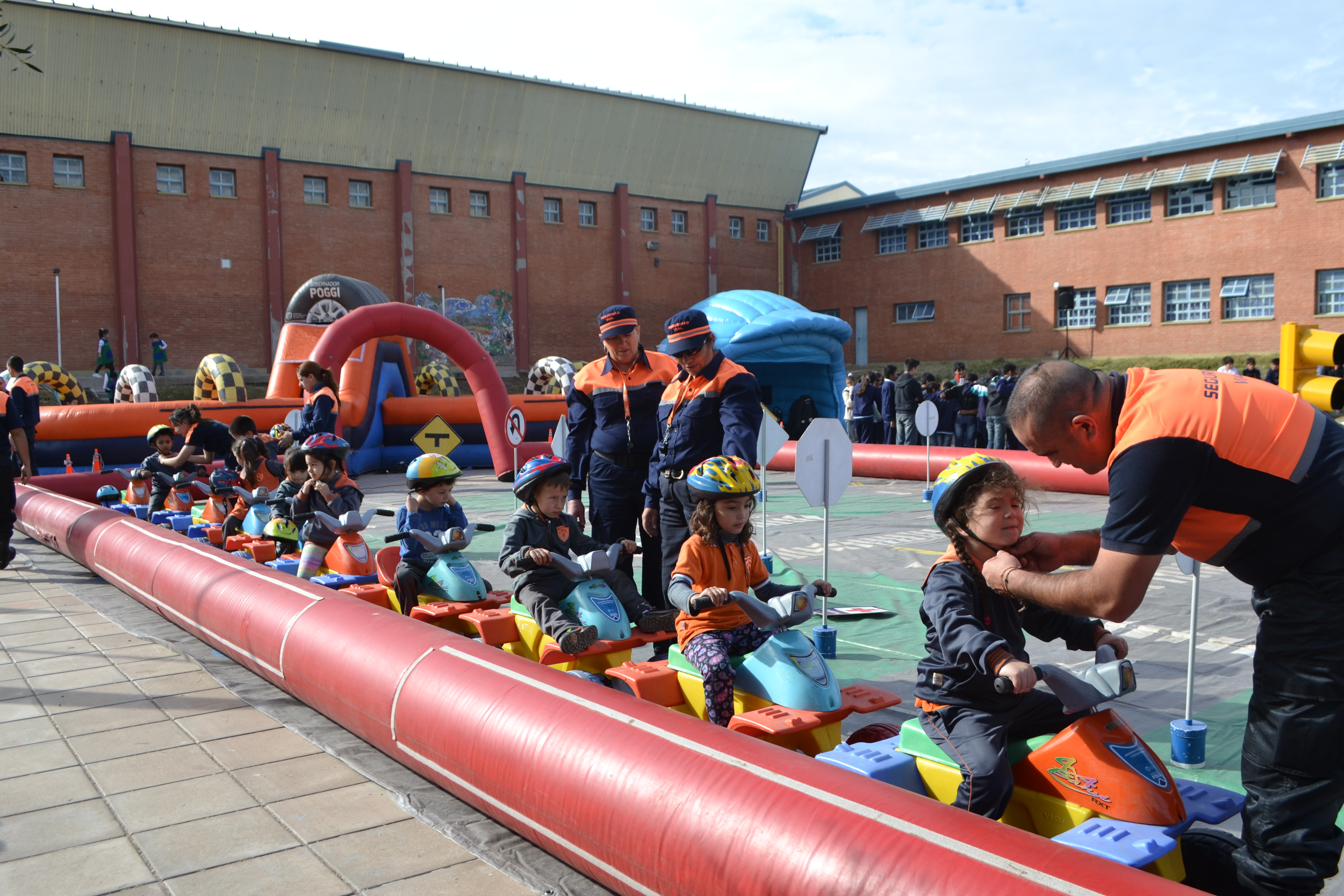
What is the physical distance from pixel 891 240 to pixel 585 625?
3840 cm

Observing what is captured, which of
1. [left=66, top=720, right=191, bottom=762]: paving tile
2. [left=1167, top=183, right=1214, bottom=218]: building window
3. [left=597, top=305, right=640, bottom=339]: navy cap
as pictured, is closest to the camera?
[left=66, top=720, right=191, bottom=762]: paving tile

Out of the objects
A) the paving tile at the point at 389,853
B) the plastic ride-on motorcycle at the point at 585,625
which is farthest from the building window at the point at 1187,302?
the paving tile at the point at 389,853

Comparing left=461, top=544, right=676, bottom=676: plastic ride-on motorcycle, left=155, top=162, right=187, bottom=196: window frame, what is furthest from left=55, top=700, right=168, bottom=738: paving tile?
left=155, top=162, right=187, bottom=196: window frame

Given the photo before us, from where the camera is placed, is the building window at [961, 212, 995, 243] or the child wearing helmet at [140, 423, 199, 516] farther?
the building window at [961, 212, 995, 243]

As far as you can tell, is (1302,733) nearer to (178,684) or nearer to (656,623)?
(656,623)

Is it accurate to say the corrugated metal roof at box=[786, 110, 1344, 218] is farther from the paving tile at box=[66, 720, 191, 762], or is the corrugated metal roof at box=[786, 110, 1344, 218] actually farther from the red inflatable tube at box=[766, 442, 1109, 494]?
the paving tile at box=[66, 720, 191, 762]

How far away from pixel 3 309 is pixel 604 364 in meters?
29.8

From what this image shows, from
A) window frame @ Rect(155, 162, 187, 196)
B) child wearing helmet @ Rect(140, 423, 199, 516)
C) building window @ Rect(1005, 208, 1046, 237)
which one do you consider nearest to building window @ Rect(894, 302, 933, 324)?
building window @ Rect(1005, 208, 1046, 237)

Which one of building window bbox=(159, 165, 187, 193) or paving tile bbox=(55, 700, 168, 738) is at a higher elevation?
building window bbox=(159, 165, 187, 193)

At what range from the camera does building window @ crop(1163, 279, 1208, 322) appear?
3244 centimetres

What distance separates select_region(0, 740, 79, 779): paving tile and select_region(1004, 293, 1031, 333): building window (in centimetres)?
3659

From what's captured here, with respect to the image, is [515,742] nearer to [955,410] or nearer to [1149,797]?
[1149,797]

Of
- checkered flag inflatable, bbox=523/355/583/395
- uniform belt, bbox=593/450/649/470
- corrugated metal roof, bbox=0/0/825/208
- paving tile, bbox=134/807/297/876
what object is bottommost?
paving tile, bbox=134/807/297/876

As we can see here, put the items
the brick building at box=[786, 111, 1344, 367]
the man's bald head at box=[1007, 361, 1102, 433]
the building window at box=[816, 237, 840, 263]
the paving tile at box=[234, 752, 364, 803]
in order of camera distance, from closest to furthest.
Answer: the man's bald head at box=[1007, 361, 1102, 433], the paving tile at box=[234, 752, 364, 803], the brick building at box=[786, 111, 1344, 367], the building window at box=[816, 237, 840, 263]
